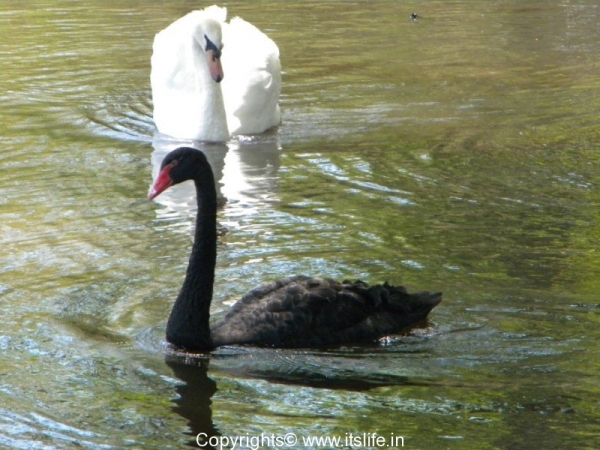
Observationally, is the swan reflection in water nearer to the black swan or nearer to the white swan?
the white swan

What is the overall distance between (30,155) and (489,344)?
6027 millimetres

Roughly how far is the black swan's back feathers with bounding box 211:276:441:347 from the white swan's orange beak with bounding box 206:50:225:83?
4.96 metres

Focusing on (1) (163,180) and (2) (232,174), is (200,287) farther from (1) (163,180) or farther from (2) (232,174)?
(2) (232,174)

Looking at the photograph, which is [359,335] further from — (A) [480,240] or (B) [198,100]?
(B) [198,100]

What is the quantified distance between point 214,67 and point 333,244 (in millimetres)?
3863

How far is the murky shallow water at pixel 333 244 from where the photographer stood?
575 centimetres

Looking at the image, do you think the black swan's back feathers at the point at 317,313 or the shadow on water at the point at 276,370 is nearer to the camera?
the shadow on water at the point at 276,370

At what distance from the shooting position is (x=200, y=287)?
6527 mm

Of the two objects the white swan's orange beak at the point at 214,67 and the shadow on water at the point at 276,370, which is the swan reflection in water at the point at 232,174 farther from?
the shadow on water at the point at 276,370

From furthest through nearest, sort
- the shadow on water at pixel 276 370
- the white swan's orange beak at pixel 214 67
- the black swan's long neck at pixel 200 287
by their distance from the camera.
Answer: the white swan's orange beak at pixel 214 67, the black swan's long neck at pixel 200 287, the shadow on water at pixel 276 370

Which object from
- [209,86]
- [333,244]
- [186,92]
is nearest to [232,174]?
[209,86]

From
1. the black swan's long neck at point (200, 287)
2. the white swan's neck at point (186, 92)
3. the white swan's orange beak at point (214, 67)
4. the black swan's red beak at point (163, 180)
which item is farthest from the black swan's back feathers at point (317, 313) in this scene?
the white swan's neck at point (186, 92)

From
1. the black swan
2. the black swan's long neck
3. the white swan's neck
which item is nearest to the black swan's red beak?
the black swan

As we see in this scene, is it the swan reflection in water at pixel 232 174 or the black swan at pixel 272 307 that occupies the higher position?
the black swan at pixel 272 307
